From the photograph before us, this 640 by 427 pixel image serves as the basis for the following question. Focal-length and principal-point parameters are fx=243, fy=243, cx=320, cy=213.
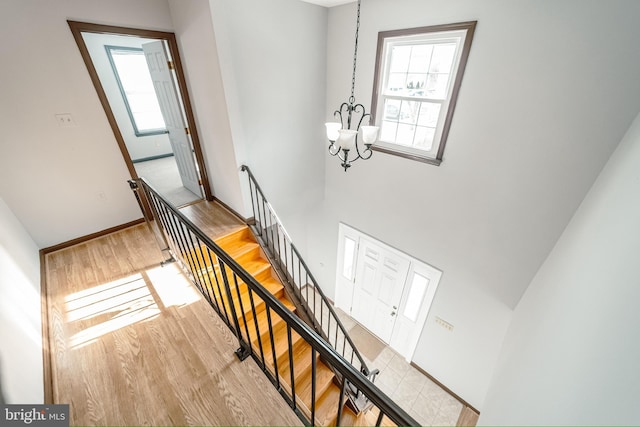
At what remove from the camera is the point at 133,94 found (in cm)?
484

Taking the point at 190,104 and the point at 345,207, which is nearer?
the point at 190,104

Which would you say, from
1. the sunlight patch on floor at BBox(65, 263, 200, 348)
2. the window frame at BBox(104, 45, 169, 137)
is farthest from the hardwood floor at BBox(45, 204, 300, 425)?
the window frame at BBox(104, 45, 169, 137)

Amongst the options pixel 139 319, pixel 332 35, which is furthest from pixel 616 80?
pixel 139 319

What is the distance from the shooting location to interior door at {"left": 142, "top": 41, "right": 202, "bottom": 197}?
3.02m

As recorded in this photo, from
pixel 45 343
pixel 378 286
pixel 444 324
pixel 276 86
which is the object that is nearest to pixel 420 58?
pixel 276 86

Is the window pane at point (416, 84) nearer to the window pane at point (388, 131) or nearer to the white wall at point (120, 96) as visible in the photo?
the window pane at point (388, 131)

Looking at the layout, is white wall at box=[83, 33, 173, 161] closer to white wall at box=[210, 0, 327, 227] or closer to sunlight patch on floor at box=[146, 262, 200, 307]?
white wall at box=[210, 0, 327, 227]

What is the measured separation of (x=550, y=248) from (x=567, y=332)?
4.32ft

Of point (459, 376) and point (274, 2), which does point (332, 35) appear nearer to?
point (274, 2)

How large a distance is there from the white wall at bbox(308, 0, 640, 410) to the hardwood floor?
237cm

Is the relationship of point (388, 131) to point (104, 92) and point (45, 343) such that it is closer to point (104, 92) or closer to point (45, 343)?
point (104, 92)

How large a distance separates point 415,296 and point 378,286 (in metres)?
0.60

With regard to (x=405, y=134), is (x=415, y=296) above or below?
below

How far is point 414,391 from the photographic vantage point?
132 inches
